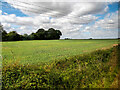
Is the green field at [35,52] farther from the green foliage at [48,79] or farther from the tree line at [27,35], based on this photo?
the green foliage at [48,79]

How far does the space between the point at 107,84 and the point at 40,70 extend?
328 centimetres

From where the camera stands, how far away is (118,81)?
14.6 feet

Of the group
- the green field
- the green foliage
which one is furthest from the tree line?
the green foliage

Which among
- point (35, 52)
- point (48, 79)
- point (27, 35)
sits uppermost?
point (27, 35)

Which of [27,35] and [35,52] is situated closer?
[27,35]

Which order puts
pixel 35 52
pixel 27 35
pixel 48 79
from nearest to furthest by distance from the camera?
pixel 48 79 → pixel 27 35 → pixel 35 52

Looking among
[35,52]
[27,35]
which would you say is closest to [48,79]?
[27,35]

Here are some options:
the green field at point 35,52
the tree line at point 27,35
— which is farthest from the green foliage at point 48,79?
the tree line at point 27,35

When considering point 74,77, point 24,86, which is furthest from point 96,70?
point 24,86

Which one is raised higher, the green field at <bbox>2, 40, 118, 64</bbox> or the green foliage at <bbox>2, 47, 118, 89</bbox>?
the green field at <bbox>2, 40, 118, 64</bbox>

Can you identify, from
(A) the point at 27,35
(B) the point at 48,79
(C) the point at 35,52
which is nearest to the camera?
(B) the point at 48,79

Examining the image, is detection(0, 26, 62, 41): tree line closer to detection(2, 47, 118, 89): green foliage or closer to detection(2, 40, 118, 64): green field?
detection(2, 40, 118, 64): green field

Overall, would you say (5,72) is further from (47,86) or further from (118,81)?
(118,81)

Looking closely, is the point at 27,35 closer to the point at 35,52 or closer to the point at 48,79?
the point at 35,52
